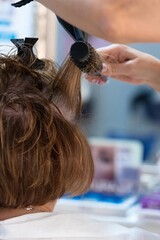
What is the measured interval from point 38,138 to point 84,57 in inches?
6.4

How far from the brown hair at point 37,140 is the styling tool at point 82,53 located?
0.04 metres

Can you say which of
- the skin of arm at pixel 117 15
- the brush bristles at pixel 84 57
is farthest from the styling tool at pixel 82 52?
the skin of arm at pixel 117 15

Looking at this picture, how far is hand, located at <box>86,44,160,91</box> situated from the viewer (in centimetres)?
120

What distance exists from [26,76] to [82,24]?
0.71 ft

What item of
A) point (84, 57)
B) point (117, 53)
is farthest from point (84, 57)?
point (117, 53)

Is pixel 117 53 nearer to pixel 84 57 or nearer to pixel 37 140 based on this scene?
pixel 84 57

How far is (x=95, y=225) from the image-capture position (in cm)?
93

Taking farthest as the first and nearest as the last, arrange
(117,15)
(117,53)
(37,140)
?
(117,53), (37,140), (117,15)

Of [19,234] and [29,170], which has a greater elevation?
[29,170]

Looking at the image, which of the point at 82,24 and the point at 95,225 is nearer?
the point at 82,24

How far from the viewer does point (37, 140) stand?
868mm

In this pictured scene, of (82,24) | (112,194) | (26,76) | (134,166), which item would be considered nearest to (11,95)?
(26,76)

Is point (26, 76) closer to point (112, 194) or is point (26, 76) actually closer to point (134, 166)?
point (112, 194)

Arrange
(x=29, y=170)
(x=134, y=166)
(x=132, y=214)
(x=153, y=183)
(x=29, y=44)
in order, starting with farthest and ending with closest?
(x=134, y=166) < (x=153, y=183) < (x=132, y=214) < (x=29, y=44) < (x=29, y=170)
